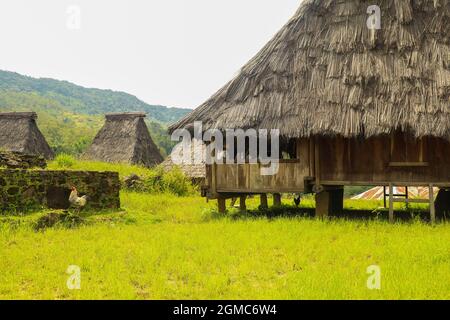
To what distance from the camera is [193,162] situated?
27.2 meters

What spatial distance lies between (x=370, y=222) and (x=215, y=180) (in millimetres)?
4464

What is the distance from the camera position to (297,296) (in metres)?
6.06

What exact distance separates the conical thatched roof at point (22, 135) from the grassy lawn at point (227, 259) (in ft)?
61.6

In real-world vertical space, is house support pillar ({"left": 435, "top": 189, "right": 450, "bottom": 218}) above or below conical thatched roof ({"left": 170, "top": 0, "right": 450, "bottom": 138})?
below

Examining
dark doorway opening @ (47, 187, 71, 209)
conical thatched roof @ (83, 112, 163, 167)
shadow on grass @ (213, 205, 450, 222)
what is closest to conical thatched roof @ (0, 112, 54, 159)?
conical thatched roof @ (83, 112, 163, 167)

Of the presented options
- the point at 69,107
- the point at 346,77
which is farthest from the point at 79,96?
the point at 346,77

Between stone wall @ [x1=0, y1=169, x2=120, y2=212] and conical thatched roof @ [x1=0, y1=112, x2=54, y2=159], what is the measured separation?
16574 mm

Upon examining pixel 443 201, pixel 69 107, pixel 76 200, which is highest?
pixel 69 107

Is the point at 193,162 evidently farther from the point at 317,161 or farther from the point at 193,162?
the point at 317,161

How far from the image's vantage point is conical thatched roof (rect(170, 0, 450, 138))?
12.2 metres

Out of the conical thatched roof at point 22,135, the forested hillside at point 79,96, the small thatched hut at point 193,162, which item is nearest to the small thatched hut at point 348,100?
the small thatched hut at point 193,162

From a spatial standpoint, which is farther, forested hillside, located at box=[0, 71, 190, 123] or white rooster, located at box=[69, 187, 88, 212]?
forested hillside, located at box=[0, 71, 190, 123]

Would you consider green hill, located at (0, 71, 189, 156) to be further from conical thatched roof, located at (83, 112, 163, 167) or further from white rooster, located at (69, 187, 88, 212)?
white rooster, located at (69, 187, 88, 212)

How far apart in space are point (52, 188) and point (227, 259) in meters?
6.46
